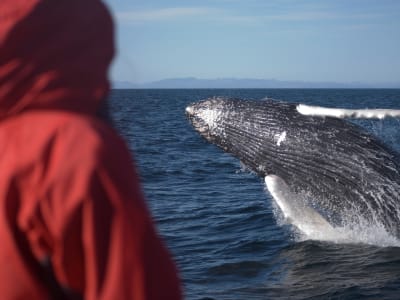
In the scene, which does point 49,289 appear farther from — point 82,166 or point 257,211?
point 257,211

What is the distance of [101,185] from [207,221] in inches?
413

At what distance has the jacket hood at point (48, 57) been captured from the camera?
1.70m

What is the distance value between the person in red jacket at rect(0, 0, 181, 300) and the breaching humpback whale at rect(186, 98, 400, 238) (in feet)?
20.7

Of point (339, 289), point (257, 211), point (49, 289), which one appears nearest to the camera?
point (49, 289)

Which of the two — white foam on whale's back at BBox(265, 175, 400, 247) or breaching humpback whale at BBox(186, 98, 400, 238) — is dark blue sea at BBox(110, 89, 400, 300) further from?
breaching humpback whale at BBox(186, 98, 400, 238)

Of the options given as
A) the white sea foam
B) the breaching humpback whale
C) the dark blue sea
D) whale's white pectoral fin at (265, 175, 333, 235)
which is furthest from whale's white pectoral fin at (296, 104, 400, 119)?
the dark blue sea

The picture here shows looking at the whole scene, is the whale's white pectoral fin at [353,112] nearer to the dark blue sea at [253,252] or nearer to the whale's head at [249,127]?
the whale's head at [249,127]

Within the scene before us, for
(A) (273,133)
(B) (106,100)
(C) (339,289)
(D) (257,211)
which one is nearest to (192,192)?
(D) (257,211)

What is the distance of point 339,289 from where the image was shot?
7434 mm

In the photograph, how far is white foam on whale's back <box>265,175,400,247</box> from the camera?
819 cm

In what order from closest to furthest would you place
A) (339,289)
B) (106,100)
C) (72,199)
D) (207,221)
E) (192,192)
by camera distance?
(72,199) → (106,100) → (339,289) → (207,221) → (192,192)

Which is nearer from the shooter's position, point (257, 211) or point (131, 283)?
point (131, 283)

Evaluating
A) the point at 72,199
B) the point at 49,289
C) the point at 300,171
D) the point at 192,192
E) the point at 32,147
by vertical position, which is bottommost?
the point at 192,192

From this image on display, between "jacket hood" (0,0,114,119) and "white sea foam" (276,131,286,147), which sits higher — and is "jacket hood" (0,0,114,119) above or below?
above
